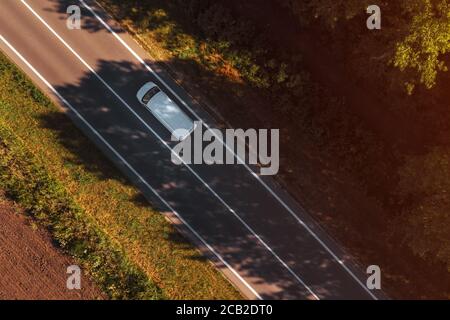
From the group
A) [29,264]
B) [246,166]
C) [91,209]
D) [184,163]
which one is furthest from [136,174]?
[29,264]

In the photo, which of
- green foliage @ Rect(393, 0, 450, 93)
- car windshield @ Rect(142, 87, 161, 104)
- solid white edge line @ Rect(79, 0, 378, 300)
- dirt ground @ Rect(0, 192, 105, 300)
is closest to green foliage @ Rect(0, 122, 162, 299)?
dirt ground @ Rect(0, 192, 105, 300)

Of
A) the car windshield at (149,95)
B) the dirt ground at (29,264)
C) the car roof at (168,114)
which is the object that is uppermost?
the car windshield at (149,95)

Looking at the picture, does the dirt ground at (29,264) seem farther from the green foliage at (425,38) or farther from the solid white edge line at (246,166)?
the green foliage at (425,38)

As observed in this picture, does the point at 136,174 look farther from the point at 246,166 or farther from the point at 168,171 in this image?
the point at 246,166

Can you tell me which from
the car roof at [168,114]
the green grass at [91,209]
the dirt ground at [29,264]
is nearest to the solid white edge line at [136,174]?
the green grass at [91,209]
